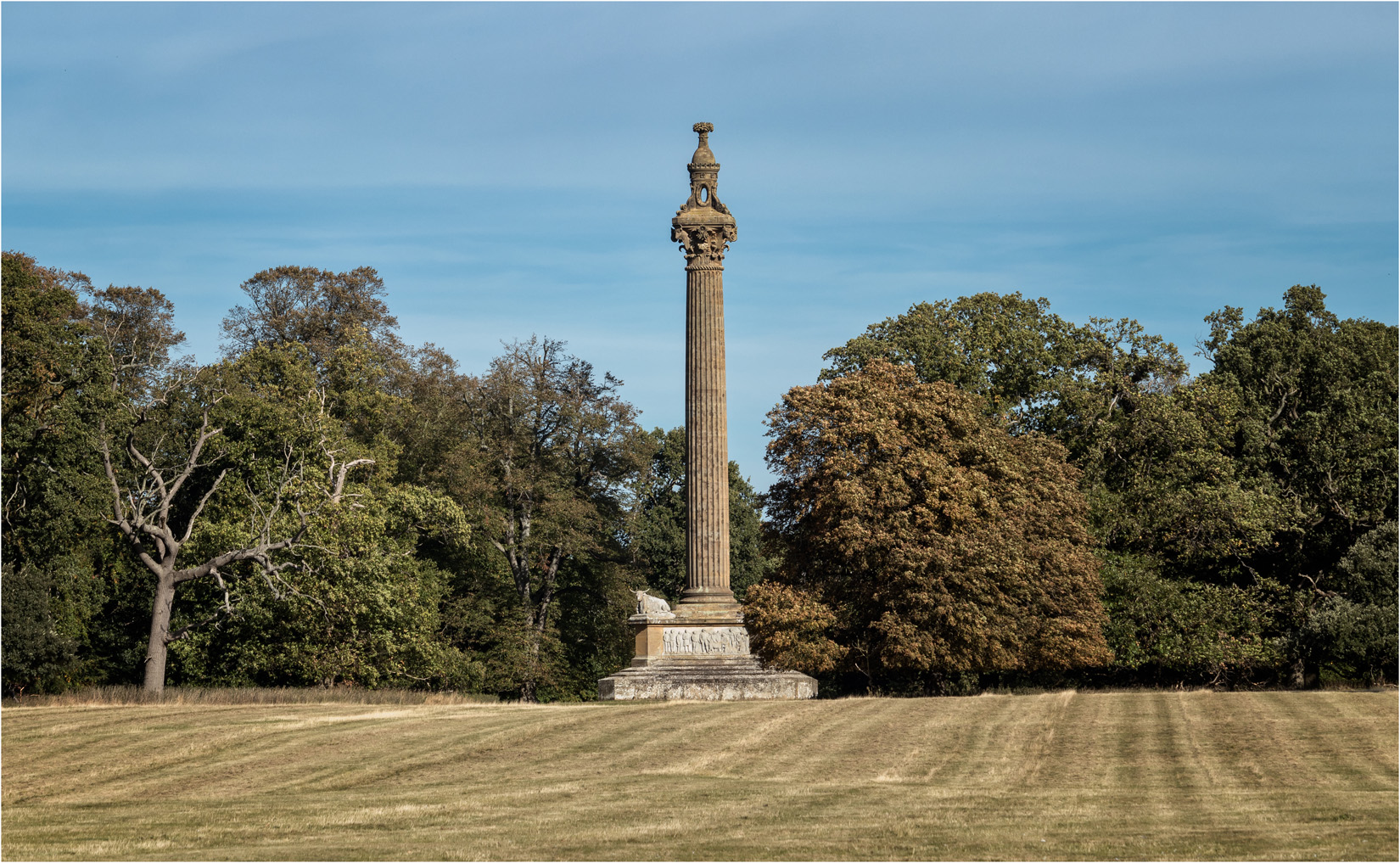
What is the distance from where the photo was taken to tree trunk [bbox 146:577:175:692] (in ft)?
120

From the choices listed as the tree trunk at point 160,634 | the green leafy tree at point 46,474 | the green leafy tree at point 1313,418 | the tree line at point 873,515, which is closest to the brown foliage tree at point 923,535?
the tree line at point 873,515

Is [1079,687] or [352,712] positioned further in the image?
[1079,687]

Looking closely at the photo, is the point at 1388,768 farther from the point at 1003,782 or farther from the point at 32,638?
the point at 32,638

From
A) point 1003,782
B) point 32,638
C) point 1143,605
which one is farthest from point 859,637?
point 32,638

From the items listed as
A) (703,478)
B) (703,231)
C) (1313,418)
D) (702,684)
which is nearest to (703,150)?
(703,231)

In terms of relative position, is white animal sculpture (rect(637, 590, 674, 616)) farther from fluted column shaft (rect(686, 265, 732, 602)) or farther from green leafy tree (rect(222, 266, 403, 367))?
green leafy tree (rect(222, 266, 403, 367))

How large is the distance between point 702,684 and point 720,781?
553 inches

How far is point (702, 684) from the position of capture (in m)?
33.1

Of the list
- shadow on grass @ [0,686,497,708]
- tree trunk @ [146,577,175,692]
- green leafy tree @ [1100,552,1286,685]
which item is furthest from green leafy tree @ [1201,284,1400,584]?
tree trunk @ [146,577,175,692]

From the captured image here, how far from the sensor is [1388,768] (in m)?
18.0

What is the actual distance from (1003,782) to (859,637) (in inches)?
735

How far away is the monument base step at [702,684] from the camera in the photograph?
3284 centimetres

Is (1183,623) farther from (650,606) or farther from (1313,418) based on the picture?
(650,606)

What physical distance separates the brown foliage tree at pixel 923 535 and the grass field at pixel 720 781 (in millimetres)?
7817
